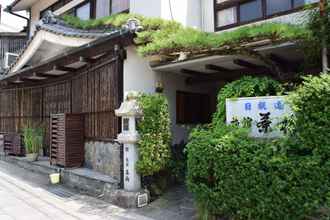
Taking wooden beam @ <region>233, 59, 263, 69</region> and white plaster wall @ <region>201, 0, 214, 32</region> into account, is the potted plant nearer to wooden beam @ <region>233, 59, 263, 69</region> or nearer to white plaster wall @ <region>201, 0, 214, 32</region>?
white plaster wall @ <region>201, 0, 214, 32</region>

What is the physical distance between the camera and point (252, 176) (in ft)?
17.9

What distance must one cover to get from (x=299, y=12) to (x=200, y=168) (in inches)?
221

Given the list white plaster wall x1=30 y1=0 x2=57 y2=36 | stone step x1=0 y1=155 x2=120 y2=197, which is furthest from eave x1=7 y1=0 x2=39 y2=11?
stone step x1=0 y1=155 x2=120 y2=197

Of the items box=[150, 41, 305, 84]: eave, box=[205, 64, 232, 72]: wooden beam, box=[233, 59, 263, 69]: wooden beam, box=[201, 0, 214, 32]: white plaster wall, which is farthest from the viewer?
box=[201, 0, 214, 32]: white plaster wall

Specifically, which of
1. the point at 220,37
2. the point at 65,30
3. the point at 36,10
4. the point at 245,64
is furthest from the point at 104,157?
the point at 36,10

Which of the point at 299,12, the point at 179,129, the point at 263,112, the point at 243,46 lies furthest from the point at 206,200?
the point at 299,12

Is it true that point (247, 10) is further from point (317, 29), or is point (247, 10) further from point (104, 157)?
point (104, 157)

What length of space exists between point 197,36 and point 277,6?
4034mm

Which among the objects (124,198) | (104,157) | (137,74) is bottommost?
(124,198)

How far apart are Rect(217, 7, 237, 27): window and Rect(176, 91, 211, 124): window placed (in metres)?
2.69

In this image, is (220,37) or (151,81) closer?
(220,37)

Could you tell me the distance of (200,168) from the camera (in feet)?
20.9

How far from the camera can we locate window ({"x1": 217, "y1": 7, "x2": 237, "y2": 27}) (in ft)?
35.8

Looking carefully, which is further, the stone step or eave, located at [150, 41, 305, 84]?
the stone step
